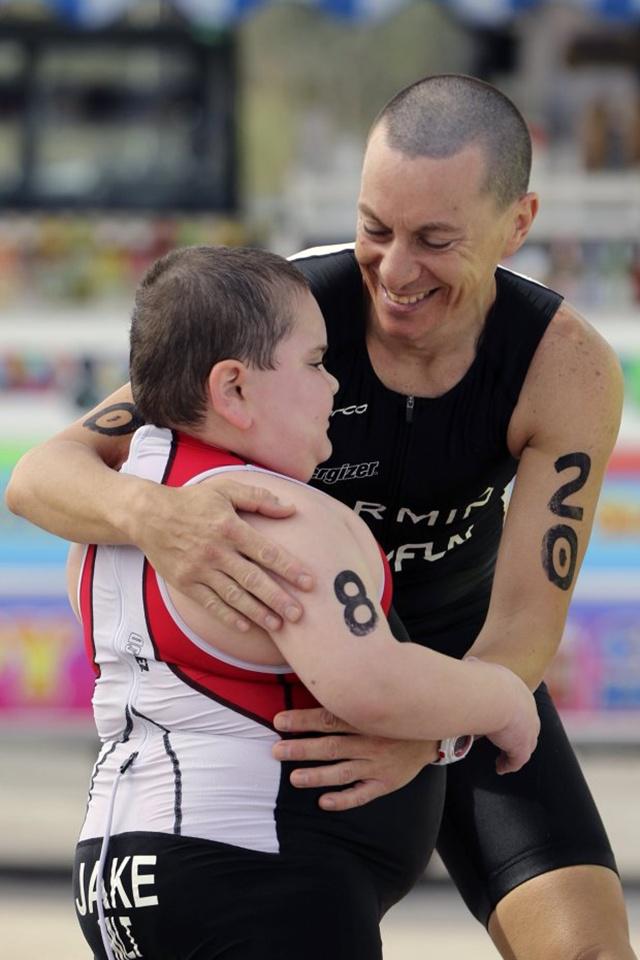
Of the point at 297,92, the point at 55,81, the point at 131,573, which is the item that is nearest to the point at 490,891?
the point at 131,573

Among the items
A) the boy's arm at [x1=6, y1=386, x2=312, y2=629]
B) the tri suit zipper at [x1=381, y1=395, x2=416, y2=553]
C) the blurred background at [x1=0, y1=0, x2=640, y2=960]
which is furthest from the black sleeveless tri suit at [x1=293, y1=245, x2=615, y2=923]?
the blurred background at [x1=0, y1=0, x2=640, y2=960]

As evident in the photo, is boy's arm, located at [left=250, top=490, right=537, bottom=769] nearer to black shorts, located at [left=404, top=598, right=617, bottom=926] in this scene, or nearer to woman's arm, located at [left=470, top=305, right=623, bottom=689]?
woman's arm, located at [left=470, top=305, right=623, bottom=689]

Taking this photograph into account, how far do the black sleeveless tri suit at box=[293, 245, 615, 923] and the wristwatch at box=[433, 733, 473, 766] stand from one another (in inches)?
22.4

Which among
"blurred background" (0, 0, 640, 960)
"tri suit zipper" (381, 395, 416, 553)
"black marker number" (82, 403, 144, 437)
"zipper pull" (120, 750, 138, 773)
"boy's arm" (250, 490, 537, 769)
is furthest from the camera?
"blurred background" (0, 0, 640, 960)

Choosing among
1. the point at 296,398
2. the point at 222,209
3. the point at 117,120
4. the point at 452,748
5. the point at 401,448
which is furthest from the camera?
the point at 222,209

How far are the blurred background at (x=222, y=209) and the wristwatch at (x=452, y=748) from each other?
2325 mm

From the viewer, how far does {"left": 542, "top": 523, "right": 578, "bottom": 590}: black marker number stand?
7.52ft

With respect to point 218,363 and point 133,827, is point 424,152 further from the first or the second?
point 133,827

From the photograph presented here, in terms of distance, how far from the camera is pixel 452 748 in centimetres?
184

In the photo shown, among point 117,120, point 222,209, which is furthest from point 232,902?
point 222,209

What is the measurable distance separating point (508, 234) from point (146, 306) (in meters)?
0.77

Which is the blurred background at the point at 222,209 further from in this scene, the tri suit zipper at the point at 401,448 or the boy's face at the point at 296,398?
the boy's face at the point at 296,398

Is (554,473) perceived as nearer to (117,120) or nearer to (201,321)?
(201,321)

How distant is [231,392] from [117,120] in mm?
4617
